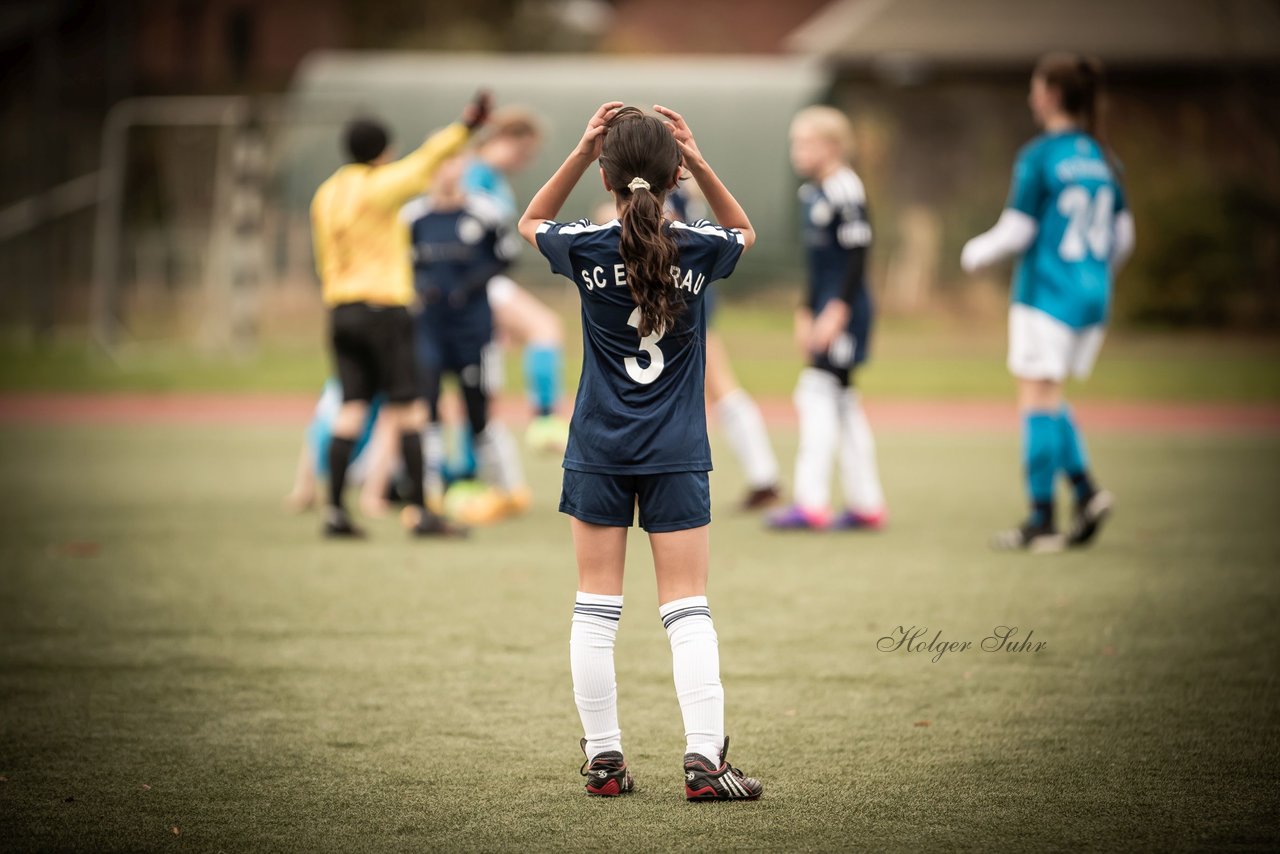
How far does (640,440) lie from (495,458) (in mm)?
5142

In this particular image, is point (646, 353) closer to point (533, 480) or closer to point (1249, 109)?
point (533, 480)

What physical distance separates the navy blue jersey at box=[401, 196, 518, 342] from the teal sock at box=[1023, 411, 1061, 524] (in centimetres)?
303

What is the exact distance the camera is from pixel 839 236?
324 inches

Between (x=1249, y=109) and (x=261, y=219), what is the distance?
56.0ft

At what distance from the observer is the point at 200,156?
2536 centimetres

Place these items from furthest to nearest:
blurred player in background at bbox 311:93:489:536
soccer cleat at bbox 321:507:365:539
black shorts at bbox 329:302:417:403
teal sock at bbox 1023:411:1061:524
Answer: soccer cleat at bbox 321:507:365:539
black shorts at bbox 329:302:417:403
blurred player in background at bbox 311:93:489:536
teal sock at bbox 1023:411:1061:524

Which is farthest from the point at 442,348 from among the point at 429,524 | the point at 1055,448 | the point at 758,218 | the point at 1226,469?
the point at 758,218

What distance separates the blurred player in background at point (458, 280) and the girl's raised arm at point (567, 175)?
4.33 meters

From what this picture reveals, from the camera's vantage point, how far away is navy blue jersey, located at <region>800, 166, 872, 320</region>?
26.8 ft

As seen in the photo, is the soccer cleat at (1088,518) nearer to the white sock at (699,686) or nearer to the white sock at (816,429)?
the white sock at (816,429)

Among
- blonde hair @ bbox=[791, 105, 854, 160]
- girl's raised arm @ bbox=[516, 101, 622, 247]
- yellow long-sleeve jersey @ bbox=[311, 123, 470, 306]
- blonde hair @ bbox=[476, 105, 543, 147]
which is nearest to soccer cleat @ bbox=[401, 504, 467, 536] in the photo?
yellow long-sleeve jersey @ bbox=[311, 123, 470, 306]

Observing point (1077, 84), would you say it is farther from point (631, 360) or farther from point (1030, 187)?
point (631, 360)

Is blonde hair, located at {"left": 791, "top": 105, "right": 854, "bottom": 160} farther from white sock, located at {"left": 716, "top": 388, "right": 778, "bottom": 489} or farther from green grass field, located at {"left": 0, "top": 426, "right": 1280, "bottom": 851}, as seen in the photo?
green grass field, located at {"left": 0, "top": 426, "right": 1280, "bottom": 851}

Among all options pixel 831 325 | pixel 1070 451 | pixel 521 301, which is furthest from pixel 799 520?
pixel 521 301
